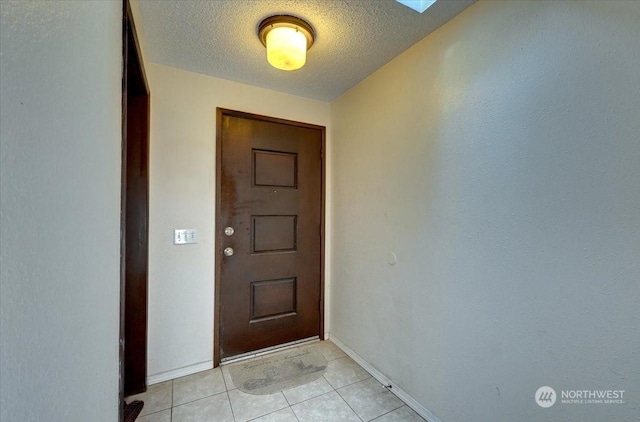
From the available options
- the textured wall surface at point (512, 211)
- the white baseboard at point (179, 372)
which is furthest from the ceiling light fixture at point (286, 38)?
the white baseboard at point (179, 372)

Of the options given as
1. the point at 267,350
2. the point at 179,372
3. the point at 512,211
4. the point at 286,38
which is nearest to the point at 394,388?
the point at 267,350

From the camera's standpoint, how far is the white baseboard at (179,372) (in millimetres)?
1843

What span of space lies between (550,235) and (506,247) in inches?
6.9

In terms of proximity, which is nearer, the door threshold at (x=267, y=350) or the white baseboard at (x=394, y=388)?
the white baseboard at (x=394, y=388)

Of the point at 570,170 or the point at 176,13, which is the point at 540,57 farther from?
the point at 176,13

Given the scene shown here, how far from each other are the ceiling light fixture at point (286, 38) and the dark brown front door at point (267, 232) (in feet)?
2.55

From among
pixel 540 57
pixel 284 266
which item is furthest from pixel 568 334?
pixel 284 266

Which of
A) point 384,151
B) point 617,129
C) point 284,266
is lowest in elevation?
point 284,266

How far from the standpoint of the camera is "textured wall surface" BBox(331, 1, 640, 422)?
887mm

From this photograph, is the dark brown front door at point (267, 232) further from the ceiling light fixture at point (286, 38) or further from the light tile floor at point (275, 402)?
the ceiling light fixture at point (286, 38)

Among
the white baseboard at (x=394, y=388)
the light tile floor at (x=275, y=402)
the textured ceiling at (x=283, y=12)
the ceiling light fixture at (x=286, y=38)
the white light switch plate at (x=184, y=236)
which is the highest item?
the textured ceiling at (x=283, y=12)

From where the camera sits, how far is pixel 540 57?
107 centimetres

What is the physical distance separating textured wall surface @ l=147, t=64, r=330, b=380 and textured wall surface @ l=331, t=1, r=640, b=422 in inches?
50.9

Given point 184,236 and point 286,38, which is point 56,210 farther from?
point 184,236
